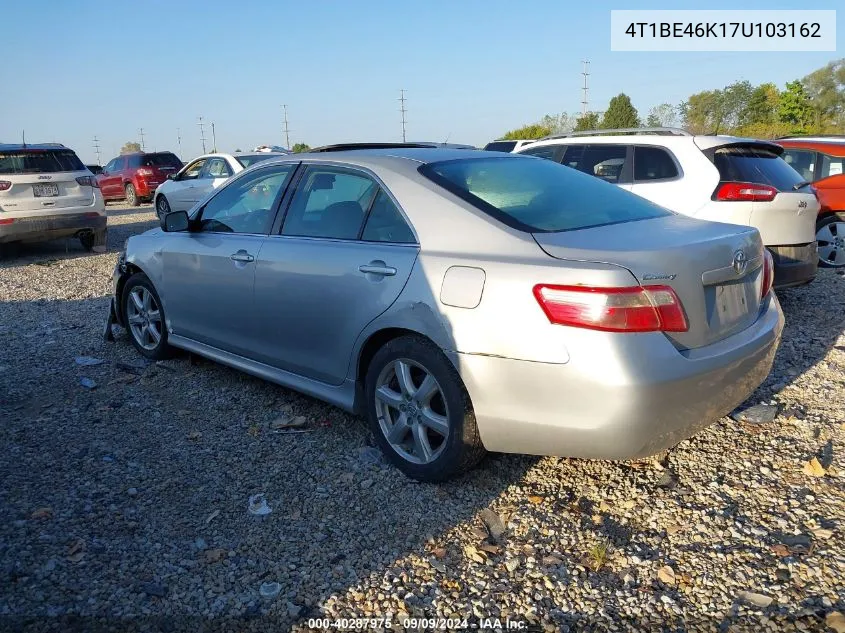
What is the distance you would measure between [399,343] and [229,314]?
156 centimetres

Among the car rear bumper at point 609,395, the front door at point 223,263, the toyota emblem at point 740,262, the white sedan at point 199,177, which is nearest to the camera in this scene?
the car rear bumper at point 609,395

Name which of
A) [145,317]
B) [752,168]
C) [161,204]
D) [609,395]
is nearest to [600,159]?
[752,168]

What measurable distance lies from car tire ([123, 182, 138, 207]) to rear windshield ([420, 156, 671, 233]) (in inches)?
808

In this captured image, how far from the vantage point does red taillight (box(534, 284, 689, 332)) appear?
8.91 ft

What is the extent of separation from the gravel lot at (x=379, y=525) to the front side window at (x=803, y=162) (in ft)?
17.5

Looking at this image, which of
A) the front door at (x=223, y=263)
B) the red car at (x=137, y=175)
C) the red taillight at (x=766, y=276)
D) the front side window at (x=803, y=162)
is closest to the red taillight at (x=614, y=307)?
the red taillight at (x=766, y=276)

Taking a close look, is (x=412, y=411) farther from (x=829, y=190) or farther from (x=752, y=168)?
(x=829, y=190)

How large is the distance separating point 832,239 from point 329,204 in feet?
23.7

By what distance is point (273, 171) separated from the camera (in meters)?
4.43

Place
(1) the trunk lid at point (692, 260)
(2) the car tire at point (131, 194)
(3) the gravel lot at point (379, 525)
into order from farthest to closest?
1. (2) the car tire at point (131, 194)
2. (1) the trunk lid at point (692, 260)
3. (3) the gravel lot at point (379, 525)

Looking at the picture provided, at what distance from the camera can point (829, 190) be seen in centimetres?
857

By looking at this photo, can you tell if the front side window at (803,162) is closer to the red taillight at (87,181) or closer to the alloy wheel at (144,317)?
the alloy wheel at (144,317)

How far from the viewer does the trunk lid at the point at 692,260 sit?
112 inches

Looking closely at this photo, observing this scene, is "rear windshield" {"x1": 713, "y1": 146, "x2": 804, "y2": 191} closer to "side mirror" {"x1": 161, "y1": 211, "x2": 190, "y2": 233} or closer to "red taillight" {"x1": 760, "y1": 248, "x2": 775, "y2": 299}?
"red taillight" {"x1": 760, "y1": 248, "x2": 775, "y2": 299}
